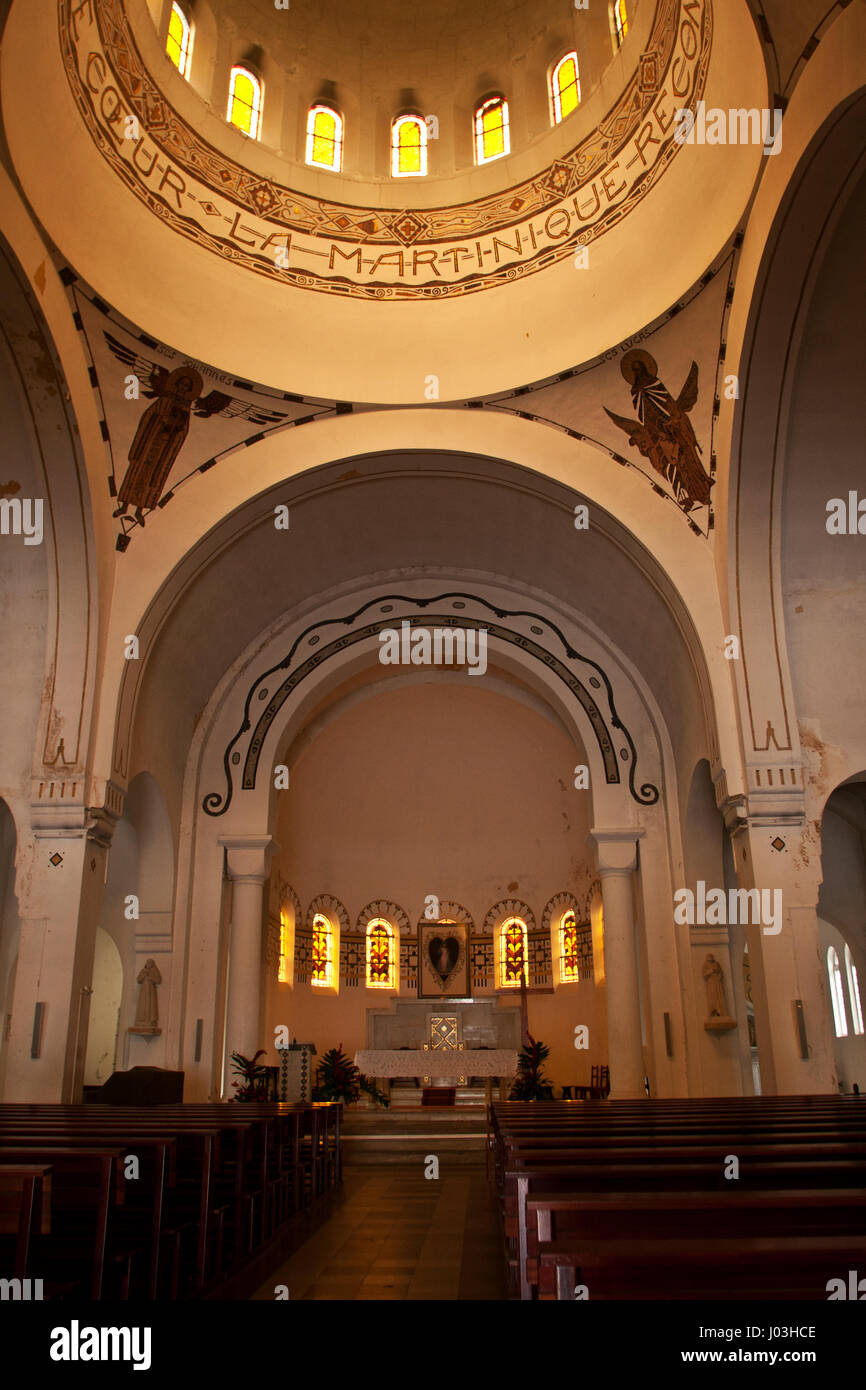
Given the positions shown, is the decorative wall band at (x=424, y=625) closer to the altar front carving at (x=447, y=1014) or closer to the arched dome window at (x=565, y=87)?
the arched dome window at (x=565, y=87)

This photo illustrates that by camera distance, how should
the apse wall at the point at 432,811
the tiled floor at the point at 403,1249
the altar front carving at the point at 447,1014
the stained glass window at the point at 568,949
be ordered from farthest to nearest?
the apse wall at the point at 432,811, the altar front carving at the point at 447,1014, the stained glass window at the point at 568,949, the tiled floor at the point at 403,1249

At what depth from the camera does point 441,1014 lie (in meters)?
17.1

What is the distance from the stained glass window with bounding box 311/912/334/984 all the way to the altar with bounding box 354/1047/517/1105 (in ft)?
9.83

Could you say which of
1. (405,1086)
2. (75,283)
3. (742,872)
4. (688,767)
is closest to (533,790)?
(405,1086)

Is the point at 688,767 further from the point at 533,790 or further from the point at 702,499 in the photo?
the point at 533,790

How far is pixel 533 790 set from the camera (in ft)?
61.0

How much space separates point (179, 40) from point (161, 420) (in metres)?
4.38

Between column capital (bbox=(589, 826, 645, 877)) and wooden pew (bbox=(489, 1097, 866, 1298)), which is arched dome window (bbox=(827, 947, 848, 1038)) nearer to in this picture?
column capital (bbox=(589, 826, 645, 877))

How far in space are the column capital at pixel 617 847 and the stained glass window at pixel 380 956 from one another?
251 inches

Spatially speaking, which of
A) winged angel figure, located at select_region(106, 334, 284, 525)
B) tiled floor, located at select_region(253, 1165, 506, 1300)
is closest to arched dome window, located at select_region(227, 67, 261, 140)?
winged angel figure, located at select_region(106, 334, 284, 525)

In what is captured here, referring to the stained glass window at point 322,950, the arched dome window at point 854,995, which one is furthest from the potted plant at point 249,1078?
the arched dome window at point 854,995

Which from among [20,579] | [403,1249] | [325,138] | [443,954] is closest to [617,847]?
[443,954]

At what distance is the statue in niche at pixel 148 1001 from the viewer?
11.8 m

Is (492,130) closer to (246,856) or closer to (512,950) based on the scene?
(246,856)
